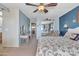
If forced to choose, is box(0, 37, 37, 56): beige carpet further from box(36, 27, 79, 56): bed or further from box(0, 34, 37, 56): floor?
box(36, 27, 79, 56): bed

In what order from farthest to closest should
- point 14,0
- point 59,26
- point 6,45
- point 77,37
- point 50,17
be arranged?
point 50,17
point 59,26
point 6,45
point 77,37
point 14,0

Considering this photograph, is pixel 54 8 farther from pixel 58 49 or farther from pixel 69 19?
pixel 58 49

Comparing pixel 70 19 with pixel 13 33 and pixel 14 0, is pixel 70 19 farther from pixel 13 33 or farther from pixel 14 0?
pixel 14 0

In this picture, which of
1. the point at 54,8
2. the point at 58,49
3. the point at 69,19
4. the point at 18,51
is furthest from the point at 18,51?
the point at 69,19

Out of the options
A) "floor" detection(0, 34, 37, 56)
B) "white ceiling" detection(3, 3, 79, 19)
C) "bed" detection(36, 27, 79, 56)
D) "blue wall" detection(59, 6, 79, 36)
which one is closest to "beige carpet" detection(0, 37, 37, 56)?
"floor" detection(0, 34, 37, 56)

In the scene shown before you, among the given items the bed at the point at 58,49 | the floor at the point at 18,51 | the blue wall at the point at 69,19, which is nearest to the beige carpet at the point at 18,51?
the floor at the point at 18,51

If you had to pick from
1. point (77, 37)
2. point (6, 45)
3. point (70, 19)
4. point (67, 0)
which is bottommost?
point (6, 45)

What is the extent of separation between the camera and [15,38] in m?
5.64

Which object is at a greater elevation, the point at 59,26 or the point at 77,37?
the point at 59,26

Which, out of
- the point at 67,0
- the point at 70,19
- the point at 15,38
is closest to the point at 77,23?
the point at 70,19

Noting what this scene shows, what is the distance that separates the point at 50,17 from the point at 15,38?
8.06 feet

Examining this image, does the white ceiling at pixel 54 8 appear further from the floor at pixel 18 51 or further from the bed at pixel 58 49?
the bed at pixel 58 49

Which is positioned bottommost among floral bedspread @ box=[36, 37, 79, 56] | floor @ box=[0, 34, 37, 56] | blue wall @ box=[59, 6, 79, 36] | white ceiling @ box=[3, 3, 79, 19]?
floor @ box=[0, 34, 37, 56]

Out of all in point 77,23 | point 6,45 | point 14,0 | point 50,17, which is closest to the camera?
point 14,0
